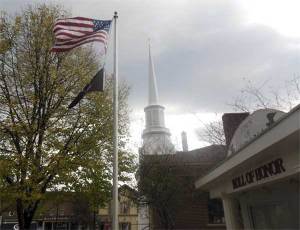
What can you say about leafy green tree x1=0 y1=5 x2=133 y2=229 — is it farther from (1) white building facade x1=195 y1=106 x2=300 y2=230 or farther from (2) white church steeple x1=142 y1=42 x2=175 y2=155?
(2) white church steeple x1=142 y1=42 x2=175 y2=155

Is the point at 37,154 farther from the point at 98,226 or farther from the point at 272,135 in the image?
the point at 98,226

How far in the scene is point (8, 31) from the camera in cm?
1294

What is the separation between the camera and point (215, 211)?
27.0m

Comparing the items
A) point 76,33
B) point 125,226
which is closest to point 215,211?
point 76,33

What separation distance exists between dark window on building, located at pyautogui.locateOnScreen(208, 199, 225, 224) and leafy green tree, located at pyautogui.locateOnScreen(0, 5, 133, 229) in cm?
1565

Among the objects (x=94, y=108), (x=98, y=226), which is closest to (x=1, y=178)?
(x=94, y=108)

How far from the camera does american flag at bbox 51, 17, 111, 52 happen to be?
35.6 ft

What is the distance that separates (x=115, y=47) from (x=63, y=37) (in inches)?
76.0

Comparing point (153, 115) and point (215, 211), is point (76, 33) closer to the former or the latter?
point (215, 211)

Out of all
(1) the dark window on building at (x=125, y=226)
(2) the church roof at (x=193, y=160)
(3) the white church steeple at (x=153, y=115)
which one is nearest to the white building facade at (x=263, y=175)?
(2) the church roof at (x=193, y=160)

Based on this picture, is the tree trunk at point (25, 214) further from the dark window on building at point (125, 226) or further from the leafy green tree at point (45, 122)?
the dark window on building at point (125, 226)

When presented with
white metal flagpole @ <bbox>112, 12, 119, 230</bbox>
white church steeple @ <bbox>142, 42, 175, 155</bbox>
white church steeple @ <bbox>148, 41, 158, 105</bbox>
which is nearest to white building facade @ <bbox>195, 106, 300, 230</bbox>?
white metal flagpole @ <bbox>112, 12, 119, 230</bbox>

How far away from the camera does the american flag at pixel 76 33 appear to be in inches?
427

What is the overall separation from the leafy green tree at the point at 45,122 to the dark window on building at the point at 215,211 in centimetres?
1565
